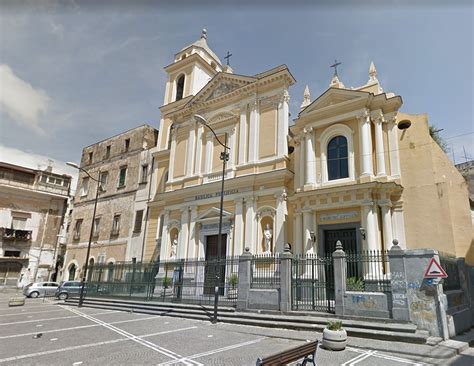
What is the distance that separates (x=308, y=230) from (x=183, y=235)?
28.3 feet

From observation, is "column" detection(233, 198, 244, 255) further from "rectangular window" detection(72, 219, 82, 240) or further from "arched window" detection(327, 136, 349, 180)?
"rectangular window" detection(72, 219, 82, 240)

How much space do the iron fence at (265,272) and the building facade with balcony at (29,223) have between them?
27933 mm

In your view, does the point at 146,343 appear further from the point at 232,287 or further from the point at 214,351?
the point at 232,287

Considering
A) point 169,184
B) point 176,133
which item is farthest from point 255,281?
point 176,133

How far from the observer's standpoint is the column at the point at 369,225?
13.8m

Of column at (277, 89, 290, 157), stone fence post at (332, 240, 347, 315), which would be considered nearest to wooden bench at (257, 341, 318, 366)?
stone fence post at (332, 240, 347, 315)

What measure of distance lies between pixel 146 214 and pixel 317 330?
63.1 feet

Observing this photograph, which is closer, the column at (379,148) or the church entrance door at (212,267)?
the church entrance door at (212,267)

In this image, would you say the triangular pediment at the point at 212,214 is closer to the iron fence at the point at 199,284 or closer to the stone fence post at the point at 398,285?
the iron fence at the point at 199,284

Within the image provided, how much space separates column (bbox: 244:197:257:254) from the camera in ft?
58.2

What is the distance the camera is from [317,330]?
9.77m

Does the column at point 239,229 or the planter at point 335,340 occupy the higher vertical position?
the column at point 239,229

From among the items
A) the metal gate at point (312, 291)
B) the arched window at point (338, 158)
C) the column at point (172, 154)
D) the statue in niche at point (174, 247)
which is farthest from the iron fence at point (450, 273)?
the column at point (172, 154)

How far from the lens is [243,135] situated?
2045 centimetres
